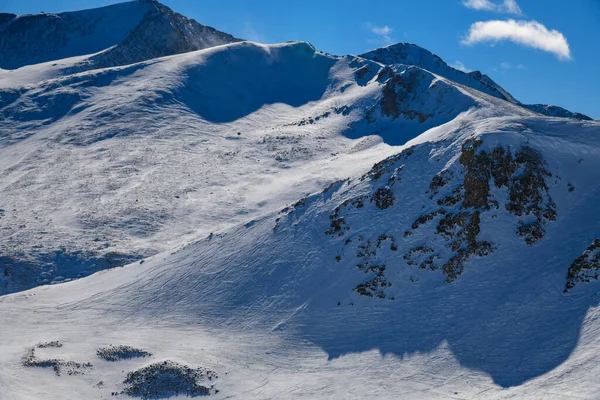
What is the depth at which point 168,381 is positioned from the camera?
25.5 metres

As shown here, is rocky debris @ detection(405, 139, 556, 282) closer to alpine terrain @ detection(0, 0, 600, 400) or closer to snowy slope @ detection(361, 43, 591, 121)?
alpine terrain @ detection(0, 0, 600, 400)

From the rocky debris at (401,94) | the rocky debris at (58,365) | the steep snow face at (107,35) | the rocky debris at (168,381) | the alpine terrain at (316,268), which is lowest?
the rocky debris at (58,365)

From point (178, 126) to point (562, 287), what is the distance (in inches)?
2102

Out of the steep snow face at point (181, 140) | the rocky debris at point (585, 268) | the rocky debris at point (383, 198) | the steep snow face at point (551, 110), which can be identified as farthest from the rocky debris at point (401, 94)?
the steep snow face at point (551, 110)

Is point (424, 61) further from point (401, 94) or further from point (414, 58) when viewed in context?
point (401, 94)

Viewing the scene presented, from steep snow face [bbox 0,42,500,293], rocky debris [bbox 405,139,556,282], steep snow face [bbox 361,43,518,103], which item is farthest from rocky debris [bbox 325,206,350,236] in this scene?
steep snow face [bbox 361,43,518,103]

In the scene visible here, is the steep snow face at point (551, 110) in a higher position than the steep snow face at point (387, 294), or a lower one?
higher

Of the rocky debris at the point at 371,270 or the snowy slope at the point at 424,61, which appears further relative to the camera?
the snowy slope at the point at 424,61

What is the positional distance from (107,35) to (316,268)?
83.7m

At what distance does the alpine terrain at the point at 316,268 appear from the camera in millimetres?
24625

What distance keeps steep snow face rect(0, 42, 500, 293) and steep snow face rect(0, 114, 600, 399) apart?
978 centimetres

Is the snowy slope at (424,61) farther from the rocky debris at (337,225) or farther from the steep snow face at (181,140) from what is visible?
the rocky debris at (337,225)

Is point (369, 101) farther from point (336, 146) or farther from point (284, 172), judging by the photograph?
point (284, 172)

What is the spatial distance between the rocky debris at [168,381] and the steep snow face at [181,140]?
1809 centimetres
